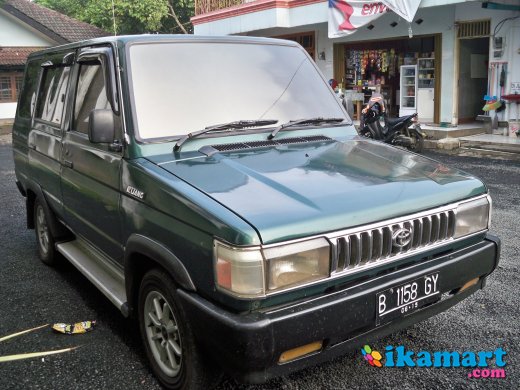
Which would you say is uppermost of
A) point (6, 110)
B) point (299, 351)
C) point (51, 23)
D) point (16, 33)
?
point (51, 23)

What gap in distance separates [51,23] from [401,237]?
101ft

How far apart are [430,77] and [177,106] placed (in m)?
13.1

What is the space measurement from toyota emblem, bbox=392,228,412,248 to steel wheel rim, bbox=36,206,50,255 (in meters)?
3.38

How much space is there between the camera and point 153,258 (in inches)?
Result: 109

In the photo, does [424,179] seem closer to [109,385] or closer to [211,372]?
[211,372]

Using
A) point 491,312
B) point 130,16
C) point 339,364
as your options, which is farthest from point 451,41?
point 130,16

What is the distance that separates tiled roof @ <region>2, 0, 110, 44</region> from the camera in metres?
27.1

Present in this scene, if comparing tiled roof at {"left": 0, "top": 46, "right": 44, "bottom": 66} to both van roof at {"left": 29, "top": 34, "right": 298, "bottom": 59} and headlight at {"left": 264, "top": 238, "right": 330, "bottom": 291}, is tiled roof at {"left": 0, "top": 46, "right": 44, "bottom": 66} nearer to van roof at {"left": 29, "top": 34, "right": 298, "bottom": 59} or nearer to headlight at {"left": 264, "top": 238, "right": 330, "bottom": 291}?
van roof at {"left": 29, "top": 34, "right": 298, "bottom": 59}

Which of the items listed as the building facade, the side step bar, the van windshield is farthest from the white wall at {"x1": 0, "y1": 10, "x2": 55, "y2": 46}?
the van windshield

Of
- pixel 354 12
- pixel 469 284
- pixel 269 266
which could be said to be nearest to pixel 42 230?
pixel 269 266

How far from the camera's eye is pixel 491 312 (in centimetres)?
384

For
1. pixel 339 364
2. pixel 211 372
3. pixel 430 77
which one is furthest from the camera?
pixel 430 77

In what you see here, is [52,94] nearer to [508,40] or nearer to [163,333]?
[163,333]

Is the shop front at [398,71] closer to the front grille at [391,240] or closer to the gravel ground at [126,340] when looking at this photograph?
the gravel ground at [126,340]
